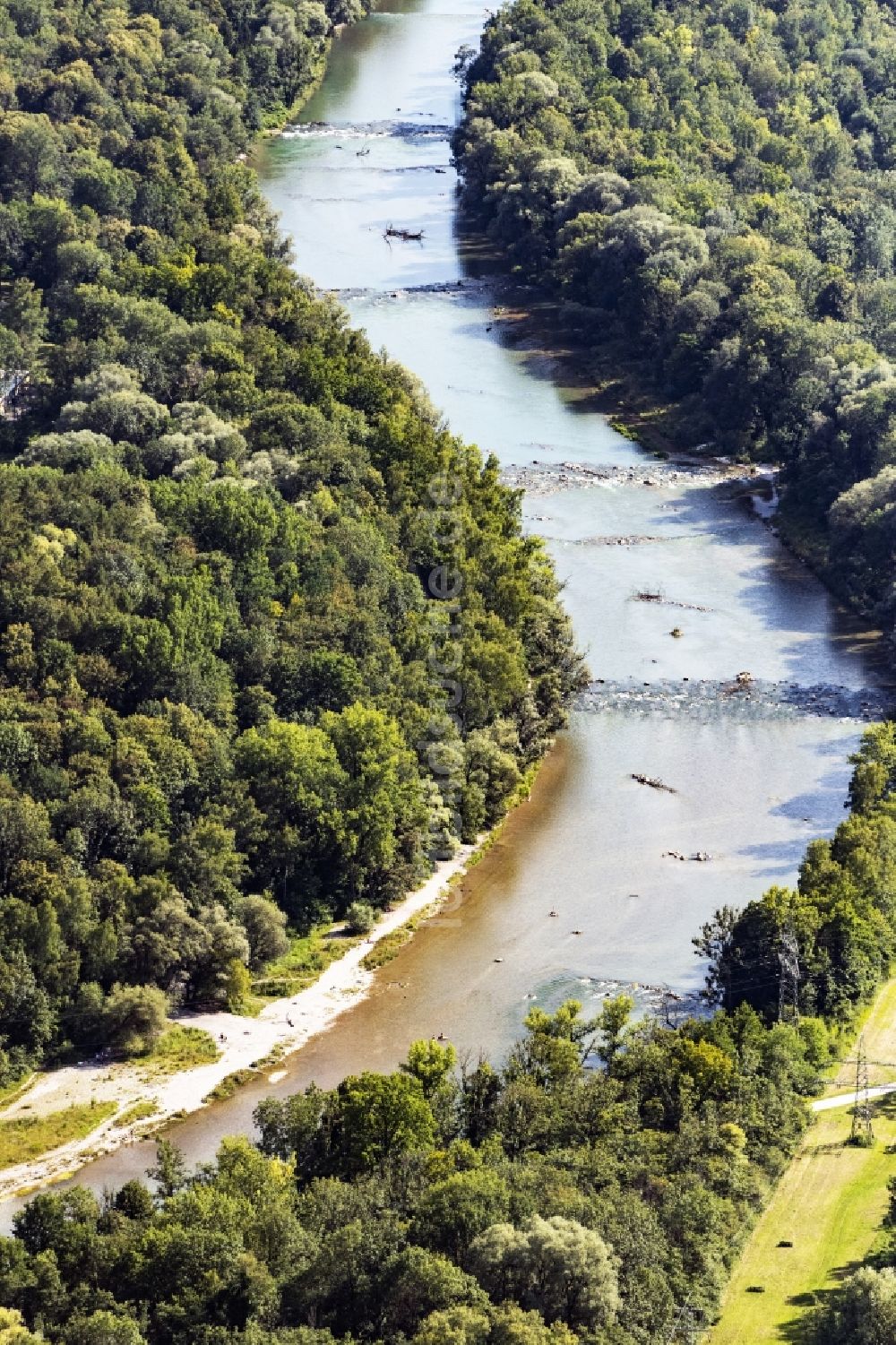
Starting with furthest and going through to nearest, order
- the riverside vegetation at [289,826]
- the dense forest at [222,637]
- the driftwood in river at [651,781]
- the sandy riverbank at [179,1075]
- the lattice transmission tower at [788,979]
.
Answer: the driftwood in river at [651,781]
the dense forest at [222,637]
the lattice transmission tower at [788,979]
the sandy riverbank at [179,1075]
the riverside vegetation at [289,826]

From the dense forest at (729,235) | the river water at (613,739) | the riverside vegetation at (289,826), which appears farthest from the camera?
the dense forest at (729,235)

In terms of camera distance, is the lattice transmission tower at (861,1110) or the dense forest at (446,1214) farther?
the lattice transmission tower at (861,1110)

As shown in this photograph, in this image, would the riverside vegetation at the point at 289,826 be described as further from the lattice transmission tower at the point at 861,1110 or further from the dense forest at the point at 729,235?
the dense forest at the point at 729,235

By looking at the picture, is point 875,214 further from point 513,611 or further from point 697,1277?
point 697,1277

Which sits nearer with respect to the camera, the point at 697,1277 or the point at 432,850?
the point at 697,1277

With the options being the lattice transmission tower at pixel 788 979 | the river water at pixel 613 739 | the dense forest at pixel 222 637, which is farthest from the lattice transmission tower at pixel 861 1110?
the dense forest at pixel 222 637

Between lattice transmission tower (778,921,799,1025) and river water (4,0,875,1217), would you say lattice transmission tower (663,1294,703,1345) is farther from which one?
river water (4,0,875,1217)

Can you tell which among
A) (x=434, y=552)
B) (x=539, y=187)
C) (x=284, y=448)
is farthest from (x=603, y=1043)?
(x=539, y=187)
